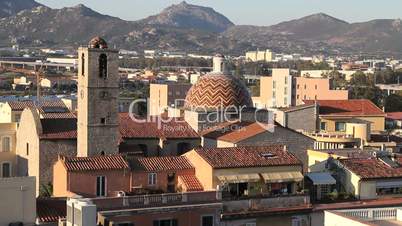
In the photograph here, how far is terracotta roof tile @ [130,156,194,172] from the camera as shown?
2277 cm

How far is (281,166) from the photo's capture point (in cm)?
2311

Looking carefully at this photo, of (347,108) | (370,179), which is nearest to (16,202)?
(370,179)

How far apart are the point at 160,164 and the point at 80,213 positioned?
5298 millimetres

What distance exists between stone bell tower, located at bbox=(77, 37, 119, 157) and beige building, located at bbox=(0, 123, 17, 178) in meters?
4.19

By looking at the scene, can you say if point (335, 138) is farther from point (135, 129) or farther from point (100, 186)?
point (100, 186)

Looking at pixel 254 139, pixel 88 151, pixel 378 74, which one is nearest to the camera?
pixel 88 151

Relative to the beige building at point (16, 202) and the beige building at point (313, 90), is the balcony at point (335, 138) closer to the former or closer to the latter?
the beige building at point (16, 202)

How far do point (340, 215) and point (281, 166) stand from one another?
7269 mm

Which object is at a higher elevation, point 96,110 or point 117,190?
point 96,110

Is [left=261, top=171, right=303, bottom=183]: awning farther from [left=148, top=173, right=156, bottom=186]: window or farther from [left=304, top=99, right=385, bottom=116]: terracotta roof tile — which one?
[left=304, top=99, right=385, bottom=116]: terracotta roof tile

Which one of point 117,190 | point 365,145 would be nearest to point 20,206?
point 117,190

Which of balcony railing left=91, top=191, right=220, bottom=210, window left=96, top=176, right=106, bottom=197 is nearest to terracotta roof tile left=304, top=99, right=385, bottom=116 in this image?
window left=96, top=176, right=106, bottom=197

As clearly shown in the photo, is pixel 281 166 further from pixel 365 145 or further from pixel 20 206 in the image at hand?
pixel 365 145

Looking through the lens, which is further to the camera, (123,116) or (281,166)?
(123,116)
